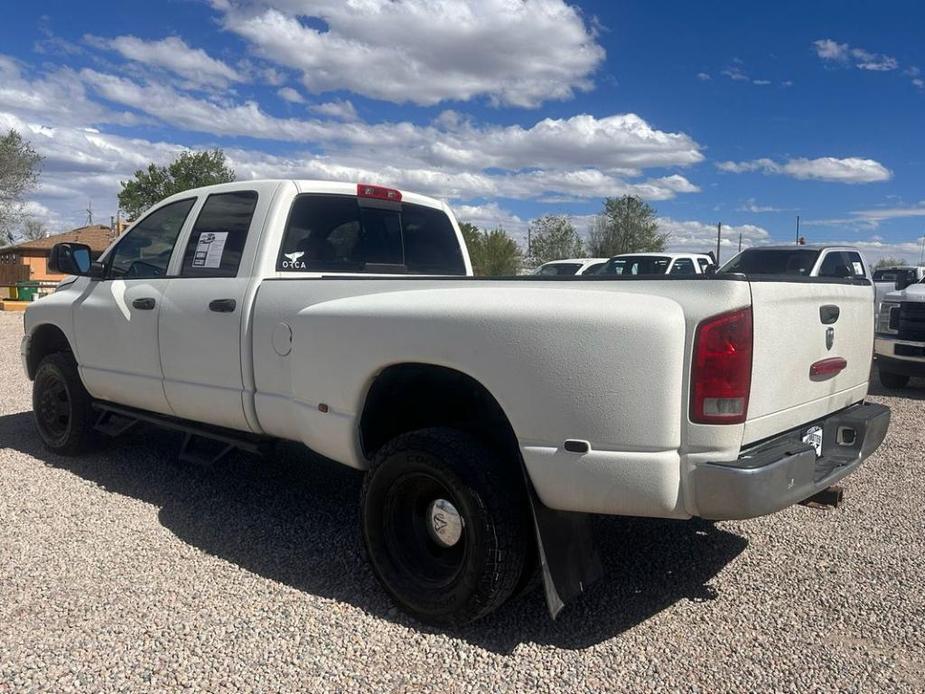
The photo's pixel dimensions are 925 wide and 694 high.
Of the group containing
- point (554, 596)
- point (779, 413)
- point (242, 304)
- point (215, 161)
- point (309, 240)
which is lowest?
point (554, 596)

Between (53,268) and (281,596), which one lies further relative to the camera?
(53,268)

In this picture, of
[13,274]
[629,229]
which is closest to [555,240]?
[629,229]

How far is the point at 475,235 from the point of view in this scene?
32812mm

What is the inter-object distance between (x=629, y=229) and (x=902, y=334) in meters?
37.1

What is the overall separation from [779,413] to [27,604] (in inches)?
130

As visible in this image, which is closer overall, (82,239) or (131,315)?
(131,315)

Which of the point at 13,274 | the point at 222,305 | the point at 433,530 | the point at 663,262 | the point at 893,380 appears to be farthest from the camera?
the point at 13,274

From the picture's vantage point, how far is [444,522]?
10.7 feet

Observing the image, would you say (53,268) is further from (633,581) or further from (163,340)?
(633,581)

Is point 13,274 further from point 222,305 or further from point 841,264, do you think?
point 222,305

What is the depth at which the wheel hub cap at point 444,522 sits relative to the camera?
3225 millimetres

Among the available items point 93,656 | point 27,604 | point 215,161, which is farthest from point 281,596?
point 215,161

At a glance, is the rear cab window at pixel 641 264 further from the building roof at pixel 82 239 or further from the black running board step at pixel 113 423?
the building roof at pixel 82 239

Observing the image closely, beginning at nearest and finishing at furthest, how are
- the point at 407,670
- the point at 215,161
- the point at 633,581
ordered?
the point at 407,670 → the point at 633,581 → the point at 215,161
